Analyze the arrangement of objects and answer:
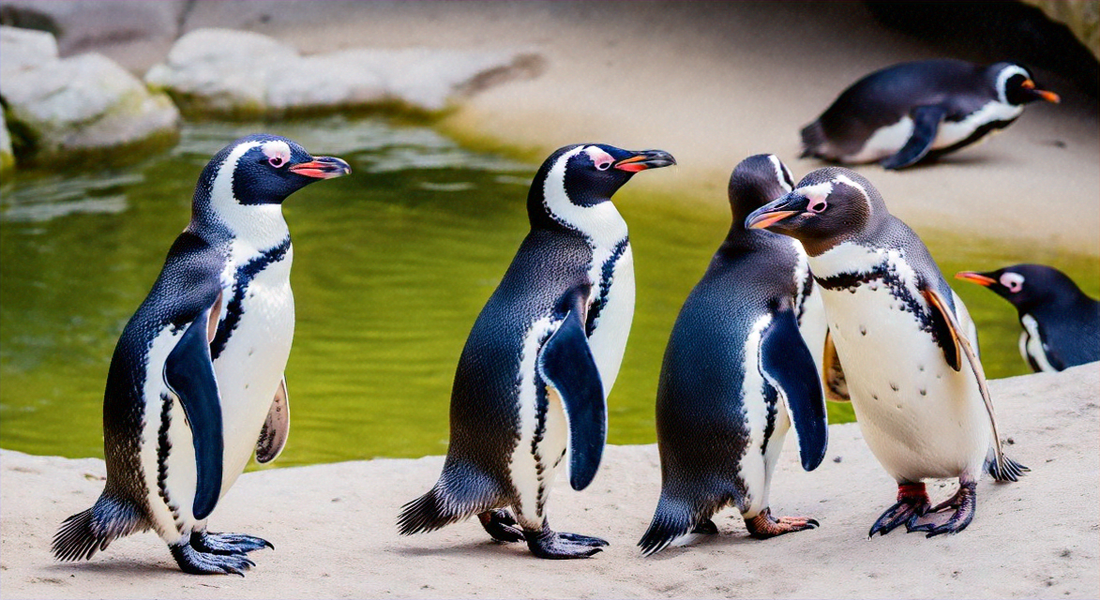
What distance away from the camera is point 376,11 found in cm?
1106

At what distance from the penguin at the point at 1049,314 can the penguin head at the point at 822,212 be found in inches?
77.0

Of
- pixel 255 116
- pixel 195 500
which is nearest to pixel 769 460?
pixel 195 500

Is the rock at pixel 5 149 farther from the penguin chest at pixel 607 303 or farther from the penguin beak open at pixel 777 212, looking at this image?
the penguin beak open at pixel 777 212

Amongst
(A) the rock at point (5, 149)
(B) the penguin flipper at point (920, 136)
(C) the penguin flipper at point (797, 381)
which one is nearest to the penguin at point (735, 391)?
(C) the penguin flipper at point (797, 381)

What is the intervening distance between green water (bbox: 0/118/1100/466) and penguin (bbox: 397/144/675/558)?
5.12 ft

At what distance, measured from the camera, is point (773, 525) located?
10.4 ft

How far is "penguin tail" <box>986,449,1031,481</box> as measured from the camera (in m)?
3.11

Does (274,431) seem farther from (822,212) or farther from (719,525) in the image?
(822,212)

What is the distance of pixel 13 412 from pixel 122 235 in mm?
2426

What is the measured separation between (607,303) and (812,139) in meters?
5.01

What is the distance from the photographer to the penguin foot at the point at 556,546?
121 inches

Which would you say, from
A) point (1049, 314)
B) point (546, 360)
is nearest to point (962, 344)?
point (546, 360)

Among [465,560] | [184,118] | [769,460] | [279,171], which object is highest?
[279,171]

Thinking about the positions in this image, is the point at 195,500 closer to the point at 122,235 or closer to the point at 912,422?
the point at 912,422
